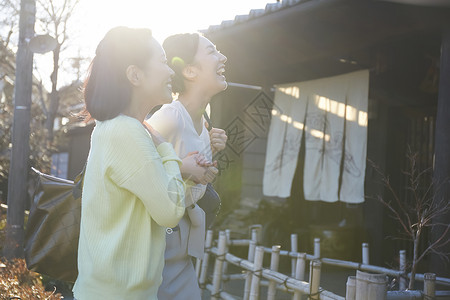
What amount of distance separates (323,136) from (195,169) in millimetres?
7682

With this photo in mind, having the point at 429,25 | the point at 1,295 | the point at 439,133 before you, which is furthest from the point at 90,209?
the point at 429,25

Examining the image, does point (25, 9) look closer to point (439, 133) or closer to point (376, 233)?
point (439, 133)

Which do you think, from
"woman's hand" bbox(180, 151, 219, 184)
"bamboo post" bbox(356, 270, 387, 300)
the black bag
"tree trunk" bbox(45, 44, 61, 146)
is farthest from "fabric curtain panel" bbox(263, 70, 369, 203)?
"tree trunk" bbox(45, 44, 61, 146)

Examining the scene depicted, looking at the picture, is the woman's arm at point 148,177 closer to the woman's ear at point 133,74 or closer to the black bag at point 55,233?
the woman's ear at point 133,74

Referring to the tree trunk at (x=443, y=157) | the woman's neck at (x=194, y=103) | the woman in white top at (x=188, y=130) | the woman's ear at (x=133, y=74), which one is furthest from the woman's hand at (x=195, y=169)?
the tree trunk at (x=443, y=157)

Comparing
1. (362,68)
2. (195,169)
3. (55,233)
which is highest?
(362,68)

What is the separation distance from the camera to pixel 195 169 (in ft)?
6.89

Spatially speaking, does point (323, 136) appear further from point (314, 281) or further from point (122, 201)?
point (122, 201)

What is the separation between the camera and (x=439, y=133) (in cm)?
614

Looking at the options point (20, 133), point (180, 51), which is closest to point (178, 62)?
point (180, 51)

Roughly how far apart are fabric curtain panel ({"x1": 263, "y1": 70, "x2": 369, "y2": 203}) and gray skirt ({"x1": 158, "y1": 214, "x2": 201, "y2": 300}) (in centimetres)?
678

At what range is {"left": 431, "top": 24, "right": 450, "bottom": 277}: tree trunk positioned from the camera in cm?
595

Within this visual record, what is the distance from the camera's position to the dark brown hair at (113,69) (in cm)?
196

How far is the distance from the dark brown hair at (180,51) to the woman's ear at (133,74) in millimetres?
596
